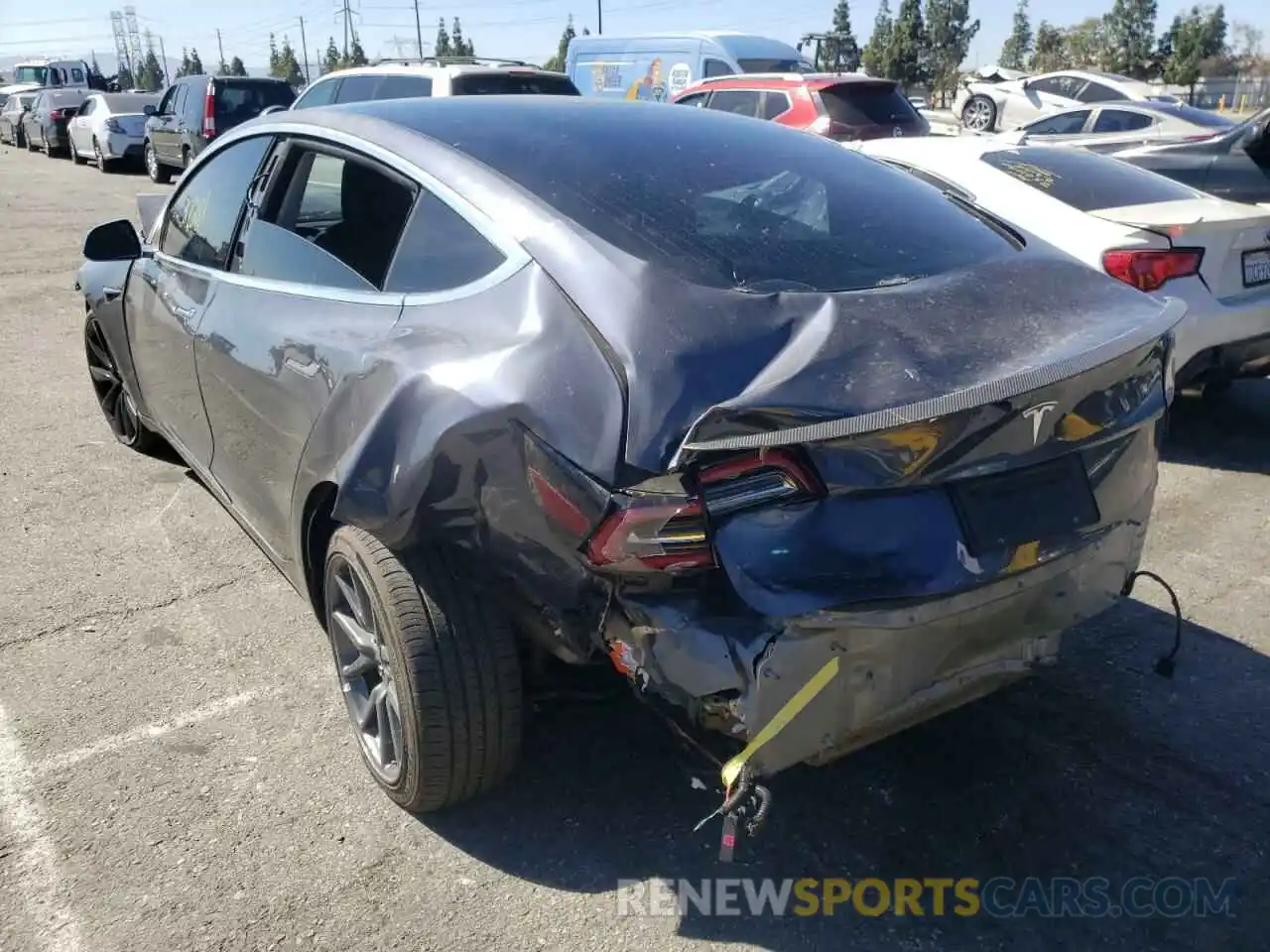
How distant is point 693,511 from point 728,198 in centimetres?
112

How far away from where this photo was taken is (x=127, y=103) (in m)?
20.8

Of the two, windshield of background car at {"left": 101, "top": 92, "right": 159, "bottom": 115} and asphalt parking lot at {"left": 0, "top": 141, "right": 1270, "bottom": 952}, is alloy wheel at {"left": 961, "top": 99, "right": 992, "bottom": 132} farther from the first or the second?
asphalt parking lot at {"left": 0, "top": 141, "right": 1270, "bottom": 952}

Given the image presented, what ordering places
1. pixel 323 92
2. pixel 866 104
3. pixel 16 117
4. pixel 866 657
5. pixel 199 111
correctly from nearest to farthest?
1. pixel 866 657
2. pixel 866 104
3. pixel 323 92
4. pixel 199 111
5. pixel 16 117

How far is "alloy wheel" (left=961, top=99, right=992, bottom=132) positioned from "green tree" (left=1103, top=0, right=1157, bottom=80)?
48.0 m

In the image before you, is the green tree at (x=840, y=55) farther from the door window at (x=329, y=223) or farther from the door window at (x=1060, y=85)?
the door window at (x=329, y=223)

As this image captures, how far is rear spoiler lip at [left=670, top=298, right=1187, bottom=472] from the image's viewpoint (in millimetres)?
1966

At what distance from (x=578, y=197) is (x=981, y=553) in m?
1.25

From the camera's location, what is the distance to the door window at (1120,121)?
1315 centimetres

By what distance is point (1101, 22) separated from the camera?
68.3m

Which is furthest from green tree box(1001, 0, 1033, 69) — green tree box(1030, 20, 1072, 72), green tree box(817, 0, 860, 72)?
green tree box(817, 0, 860, 72)

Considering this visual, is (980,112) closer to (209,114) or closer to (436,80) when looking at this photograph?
(436,80)

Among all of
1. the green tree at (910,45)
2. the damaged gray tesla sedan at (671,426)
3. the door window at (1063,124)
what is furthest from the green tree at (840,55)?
the damaged gray tesla sedan at (671,426)

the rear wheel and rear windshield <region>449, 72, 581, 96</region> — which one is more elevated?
rear windshield <region>449, 72, 581, 96</region>
